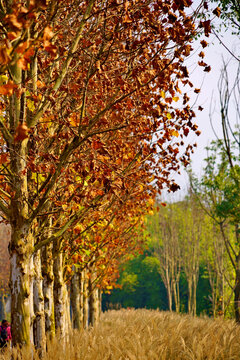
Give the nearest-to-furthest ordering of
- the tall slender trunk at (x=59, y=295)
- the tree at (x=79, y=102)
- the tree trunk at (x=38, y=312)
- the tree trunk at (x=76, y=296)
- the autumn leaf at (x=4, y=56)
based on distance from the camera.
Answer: the autumn leaf at (x=4, y=56) < the tree at (x=79, y=102) < the tree trunk at (x=38, y=312) < the tall slender trunk at (x=59, y=295) < the tree trunk at (x=76, y=296)

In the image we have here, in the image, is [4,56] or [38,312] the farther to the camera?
[38,312]

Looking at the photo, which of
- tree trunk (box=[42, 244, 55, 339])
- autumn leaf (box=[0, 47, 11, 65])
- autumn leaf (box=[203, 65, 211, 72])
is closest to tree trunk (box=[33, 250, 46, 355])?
tree trunk (box=[42, 244, 55, 339])

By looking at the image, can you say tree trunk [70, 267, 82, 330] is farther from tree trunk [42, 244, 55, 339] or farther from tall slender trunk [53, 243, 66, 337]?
tree trunk [42, 244, 55, 339]

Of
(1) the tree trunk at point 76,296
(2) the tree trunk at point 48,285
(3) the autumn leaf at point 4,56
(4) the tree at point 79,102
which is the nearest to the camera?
(3) the autumn leaf at point 4,56

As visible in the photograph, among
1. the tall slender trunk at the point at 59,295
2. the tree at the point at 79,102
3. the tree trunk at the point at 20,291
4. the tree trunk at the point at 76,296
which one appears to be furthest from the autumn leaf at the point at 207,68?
the tree trunk at the point at 76,296

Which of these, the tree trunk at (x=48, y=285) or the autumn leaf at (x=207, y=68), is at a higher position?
the autumn leaf at (x=207, y=68)

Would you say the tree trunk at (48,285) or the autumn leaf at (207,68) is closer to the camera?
the autumn leaf at (207,68)

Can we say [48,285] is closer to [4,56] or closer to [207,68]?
[207,68]

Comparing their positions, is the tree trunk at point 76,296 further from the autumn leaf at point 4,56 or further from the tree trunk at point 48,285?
the autumn leaf at point 4,56

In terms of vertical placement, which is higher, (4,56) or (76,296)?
(4,56)

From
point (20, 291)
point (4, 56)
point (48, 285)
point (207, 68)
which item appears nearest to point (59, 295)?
point (48, 285)

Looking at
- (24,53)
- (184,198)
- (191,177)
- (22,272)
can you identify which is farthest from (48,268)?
(184,198)

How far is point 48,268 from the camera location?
8.01 m

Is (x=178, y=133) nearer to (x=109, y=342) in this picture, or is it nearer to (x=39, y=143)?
(x=39, y=143)
